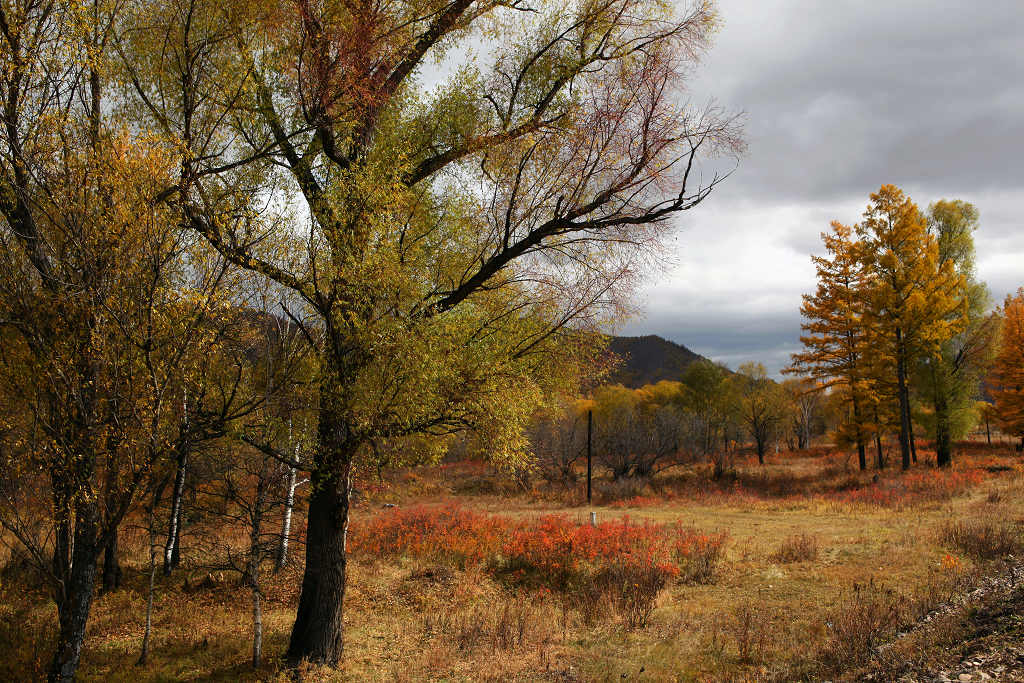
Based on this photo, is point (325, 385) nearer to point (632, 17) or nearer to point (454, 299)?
point (454, 299)

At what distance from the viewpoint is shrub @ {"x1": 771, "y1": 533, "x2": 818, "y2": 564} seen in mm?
11758

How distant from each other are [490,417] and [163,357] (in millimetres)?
3747

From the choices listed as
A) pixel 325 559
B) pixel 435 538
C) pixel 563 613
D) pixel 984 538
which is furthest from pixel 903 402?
pixel 325 559

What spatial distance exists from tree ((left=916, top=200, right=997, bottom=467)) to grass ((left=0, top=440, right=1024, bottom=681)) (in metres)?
9.55

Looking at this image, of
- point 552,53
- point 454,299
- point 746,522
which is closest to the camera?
point 454,299

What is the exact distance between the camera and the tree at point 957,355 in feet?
80.8

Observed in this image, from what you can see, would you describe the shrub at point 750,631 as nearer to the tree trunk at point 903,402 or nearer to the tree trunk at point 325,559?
the tree trunk at point 325,559

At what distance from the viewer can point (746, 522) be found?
17531 millimetres

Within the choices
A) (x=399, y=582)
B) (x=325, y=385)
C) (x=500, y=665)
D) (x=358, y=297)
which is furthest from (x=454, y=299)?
(x=399, y=582)

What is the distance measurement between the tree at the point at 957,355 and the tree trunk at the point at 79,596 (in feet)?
95.0

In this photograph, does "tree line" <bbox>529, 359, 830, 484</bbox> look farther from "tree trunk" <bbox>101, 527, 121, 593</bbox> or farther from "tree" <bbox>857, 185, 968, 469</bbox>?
→ "tree trunk" <bbox>101, 527, 121, 593</bbox>

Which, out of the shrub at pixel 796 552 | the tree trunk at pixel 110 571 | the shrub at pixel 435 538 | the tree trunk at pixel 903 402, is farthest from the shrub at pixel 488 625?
the tree trunk at pixel 903 402


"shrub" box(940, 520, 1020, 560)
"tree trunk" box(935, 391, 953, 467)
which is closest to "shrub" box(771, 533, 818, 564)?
"shrub" box(940, 520, 1020, 560)

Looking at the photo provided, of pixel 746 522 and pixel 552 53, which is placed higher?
pixel 552 53
